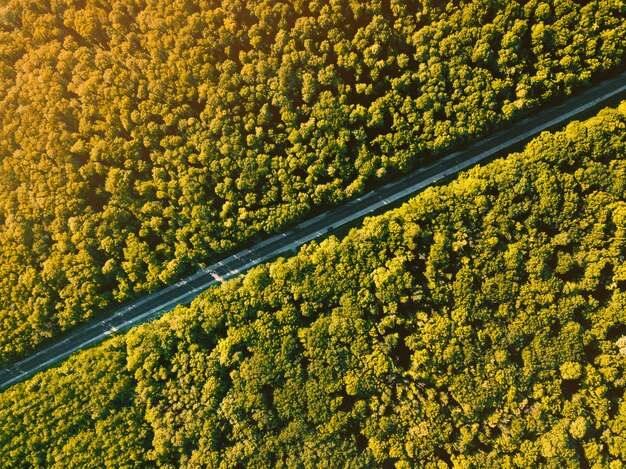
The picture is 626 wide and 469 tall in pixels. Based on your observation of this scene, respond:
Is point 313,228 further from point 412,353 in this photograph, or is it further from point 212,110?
point 412,353

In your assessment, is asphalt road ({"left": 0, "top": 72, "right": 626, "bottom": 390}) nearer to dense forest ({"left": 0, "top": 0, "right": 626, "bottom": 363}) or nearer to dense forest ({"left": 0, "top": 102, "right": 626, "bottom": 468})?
dense forest ({"left": 0, "top": 0, "right": 626, "bottom": 363})

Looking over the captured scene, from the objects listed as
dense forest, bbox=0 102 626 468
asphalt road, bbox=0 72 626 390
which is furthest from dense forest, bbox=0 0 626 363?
dense forest, bbox=0 102 626 468

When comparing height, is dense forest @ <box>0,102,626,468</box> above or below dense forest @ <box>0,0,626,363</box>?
below

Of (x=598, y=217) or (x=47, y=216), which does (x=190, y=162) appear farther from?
(x=598, y=217)

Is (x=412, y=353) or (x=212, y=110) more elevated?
(x=212, y=110)

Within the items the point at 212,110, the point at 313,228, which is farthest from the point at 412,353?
the point at 212,110

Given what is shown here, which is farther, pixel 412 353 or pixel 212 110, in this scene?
pixel 212 110
